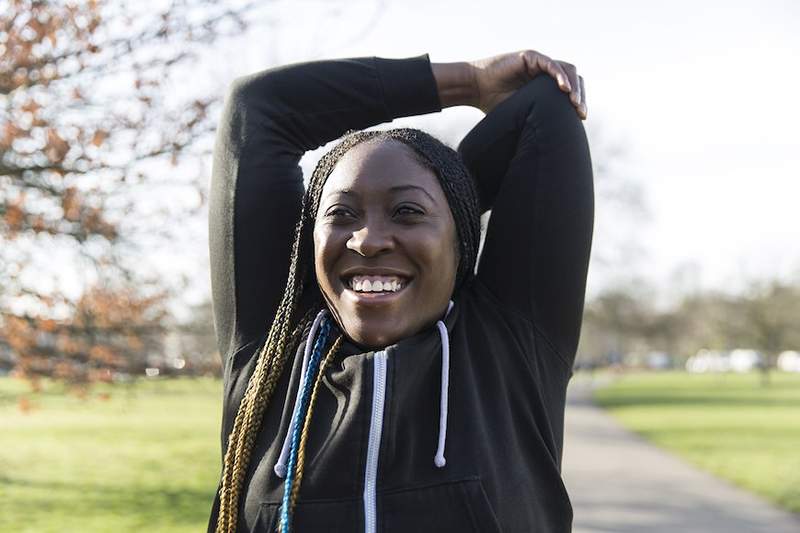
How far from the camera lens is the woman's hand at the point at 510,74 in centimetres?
212

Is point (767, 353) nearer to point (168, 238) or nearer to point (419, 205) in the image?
point (168, 238)

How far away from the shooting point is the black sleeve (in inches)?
74.8

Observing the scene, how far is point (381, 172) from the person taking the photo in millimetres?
1800

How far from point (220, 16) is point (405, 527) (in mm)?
5667

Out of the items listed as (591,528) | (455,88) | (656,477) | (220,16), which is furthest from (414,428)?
(656,477)

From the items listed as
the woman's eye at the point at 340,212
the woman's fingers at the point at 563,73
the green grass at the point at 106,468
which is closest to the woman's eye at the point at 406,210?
the woman's eye at the point at 340,212

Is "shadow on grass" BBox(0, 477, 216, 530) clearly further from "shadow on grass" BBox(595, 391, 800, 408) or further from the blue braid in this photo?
"shadow on grass" BBox(595, 391, 800, 408)

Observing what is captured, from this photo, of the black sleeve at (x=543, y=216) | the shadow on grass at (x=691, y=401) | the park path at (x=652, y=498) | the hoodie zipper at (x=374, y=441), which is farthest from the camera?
the shadow on grass at (x=691, y=401)

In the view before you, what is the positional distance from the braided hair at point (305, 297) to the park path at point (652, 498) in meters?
6.19

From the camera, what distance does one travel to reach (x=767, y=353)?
41.0m

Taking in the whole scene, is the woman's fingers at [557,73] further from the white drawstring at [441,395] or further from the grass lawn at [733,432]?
the grass lawn at [733,432]

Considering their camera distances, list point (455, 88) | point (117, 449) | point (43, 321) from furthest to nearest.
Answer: point (117, 449), point (43, 321), point (455, 88)

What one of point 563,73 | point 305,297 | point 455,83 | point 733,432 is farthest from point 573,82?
point 733,432

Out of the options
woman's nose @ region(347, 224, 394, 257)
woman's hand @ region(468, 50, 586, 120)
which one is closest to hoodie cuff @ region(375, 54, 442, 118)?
woman's hand @ region(468, 50, 586, 120)
